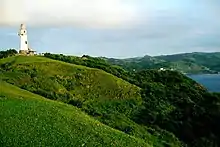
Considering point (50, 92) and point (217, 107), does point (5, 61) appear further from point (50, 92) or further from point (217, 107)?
point (217, 107)

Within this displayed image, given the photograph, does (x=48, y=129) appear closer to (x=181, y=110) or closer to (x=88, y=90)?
(x=88, y=90)

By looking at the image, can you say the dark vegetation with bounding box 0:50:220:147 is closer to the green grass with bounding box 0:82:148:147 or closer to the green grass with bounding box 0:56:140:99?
the green grass with bounding box 0:56:140:99

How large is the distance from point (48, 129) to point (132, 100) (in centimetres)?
3285

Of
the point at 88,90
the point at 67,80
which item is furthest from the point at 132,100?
the point at 67,80

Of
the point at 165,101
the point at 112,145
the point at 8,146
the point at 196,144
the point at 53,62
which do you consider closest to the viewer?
the point at 8,146

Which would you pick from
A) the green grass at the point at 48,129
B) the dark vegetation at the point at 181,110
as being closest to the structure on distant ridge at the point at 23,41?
the dark vegetation at the point at 181,110

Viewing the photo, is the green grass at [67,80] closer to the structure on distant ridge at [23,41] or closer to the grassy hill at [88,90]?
the grassy hill at [88,90]

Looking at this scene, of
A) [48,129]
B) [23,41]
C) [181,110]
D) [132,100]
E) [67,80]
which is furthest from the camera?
[23,41]

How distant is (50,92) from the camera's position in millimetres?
58938

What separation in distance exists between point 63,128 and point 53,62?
1642 inches

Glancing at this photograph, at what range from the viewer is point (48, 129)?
1351 inches

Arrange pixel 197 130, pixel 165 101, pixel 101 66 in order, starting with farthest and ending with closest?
pixel 101 66 → pixel 165 101 → pixel 197 130

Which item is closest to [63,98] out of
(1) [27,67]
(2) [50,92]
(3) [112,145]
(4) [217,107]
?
(2) [50,92]

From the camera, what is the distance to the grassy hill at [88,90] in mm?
53500
